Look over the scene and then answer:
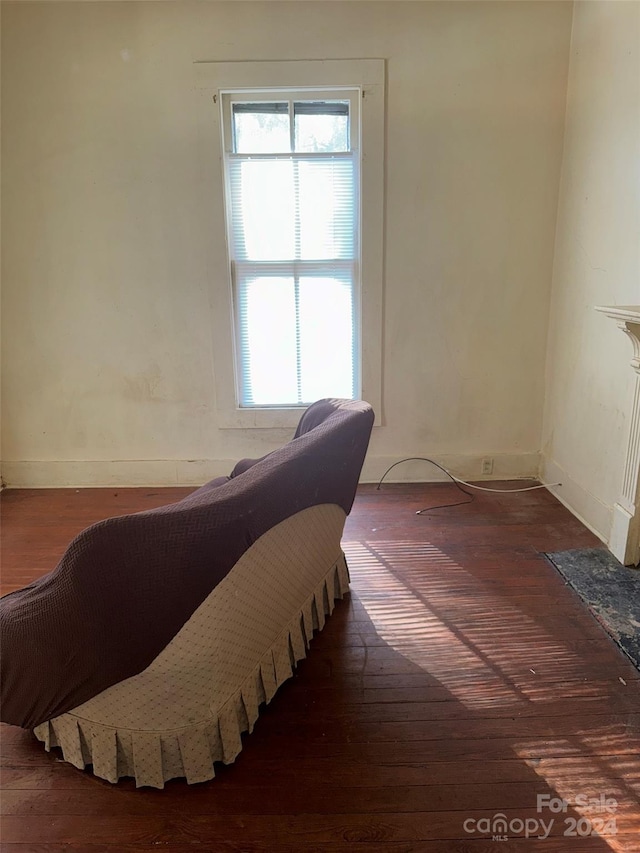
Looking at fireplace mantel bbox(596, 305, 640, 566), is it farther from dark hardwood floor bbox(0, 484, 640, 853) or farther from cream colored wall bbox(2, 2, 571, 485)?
cream colored wall bbox(2, 2, 571, 485)

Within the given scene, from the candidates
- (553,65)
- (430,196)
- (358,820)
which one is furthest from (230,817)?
(553,65)

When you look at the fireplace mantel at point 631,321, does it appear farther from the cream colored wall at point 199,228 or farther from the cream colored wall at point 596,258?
the cream colored wall at point 199,228

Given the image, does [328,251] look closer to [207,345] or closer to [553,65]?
[207,345]

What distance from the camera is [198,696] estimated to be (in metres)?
1.55

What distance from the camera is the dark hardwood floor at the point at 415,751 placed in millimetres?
1453

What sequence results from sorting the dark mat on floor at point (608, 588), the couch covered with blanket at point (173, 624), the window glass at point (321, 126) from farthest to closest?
1. the window glass at point (321, 126)
2. the dark mat on floor at point (608, 588)
3. the couch covered with blanket at point (173, 624)

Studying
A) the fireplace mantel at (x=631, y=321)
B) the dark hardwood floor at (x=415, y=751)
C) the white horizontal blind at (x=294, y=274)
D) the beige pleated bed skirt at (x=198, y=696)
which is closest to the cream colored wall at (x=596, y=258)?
the fireplace mantel at (x=631, y=321)

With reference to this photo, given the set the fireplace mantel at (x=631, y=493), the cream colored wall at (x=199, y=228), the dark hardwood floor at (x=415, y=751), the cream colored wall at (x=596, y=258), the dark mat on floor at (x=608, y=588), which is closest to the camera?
the dark hardwood floor at (x=415, y=751)

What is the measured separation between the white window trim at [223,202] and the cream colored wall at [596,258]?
101 cm

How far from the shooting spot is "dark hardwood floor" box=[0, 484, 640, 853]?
4.77 feet

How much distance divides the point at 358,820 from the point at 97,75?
11.6 feet

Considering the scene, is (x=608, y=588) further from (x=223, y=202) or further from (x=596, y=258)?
(x=223, y=202)

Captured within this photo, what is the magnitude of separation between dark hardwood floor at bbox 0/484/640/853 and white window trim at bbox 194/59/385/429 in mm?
1349

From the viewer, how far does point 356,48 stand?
304 cm
